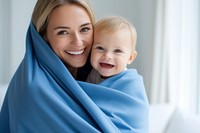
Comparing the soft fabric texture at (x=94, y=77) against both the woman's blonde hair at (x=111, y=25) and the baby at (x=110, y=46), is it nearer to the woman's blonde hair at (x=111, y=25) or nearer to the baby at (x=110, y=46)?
the baby at (x=110, y=46)

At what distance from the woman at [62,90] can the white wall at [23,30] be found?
1.57m

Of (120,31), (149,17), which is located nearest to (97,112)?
(120,31)

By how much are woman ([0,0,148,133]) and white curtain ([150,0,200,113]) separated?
103cm

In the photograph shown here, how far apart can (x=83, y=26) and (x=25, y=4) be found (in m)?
1.70

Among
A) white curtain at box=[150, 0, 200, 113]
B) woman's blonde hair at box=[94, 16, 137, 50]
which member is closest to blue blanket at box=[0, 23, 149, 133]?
woman's blonde hair at box=[94, 16, 137, 50]

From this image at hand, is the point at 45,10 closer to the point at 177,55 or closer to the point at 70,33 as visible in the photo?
the point at 70,33

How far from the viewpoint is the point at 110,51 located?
1.42 metres

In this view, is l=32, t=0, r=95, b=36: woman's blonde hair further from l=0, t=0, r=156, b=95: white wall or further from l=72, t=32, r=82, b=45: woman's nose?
l=0, t=0, r=156, b=95: white wall

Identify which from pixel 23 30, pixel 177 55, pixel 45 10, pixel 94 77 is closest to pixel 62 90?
pixel 94 77

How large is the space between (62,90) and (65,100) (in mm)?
40

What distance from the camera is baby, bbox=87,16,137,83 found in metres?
1.40

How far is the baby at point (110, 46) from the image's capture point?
1.40 meters

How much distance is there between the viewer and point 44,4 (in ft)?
4.57

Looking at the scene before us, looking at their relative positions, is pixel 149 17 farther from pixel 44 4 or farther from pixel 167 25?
pixel 44 4
